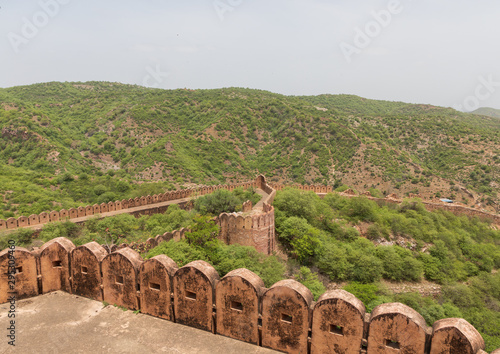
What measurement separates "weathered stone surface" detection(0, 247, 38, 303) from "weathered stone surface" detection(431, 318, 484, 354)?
23.8ft

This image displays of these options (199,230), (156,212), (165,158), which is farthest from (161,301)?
(165,158)

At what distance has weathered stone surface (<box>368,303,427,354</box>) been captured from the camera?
184 inches

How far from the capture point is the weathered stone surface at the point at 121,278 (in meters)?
6.06

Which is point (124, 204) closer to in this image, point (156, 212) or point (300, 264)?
point (156, 212)

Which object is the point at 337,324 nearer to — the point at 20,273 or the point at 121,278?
the point at 121,278

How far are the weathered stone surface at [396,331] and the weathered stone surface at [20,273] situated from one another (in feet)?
21.0

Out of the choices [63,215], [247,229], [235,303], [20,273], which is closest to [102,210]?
[63,215]

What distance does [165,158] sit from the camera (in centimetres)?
4894

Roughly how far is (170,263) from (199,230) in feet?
32.9

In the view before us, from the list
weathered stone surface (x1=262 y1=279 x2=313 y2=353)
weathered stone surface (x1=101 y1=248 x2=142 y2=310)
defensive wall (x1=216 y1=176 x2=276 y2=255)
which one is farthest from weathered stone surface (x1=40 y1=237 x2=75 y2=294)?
defensive wall (x1=216 y1=176 x2=276 y2=255)

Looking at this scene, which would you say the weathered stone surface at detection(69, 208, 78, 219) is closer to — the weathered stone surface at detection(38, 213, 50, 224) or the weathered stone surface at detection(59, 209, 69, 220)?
the weathered stone surface at detection(59, 209, 69, 220)

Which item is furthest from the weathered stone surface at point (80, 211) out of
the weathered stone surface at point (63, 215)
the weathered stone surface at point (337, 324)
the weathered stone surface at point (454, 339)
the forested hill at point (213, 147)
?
the weathered stone surface at point (454, 339)

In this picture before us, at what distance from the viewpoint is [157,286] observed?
19.7 ft

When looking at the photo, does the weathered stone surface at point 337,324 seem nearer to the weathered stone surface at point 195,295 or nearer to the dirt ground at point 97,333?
the dirt ground at point 97,333
